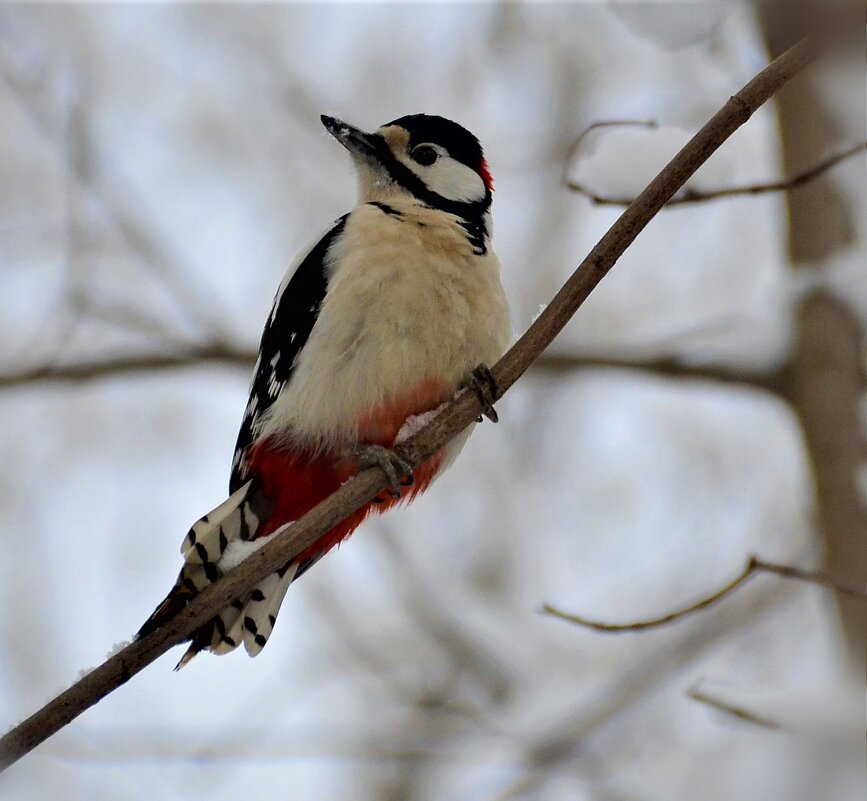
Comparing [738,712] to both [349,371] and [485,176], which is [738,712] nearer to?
[349,371]

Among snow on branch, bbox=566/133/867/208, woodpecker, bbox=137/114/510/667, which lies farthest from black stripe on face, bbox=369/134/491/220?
snow on branch, bbox=566/133/867/208

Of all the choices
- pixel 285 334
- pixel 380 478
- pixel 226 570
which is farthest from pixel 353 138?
pixel 226 570

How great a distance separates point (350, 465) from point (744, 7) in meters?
2.30

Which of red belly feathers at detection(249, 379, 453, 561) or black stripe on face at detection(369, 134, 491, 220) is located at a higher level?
black stripe on face at detection(369, 134, 491, 220)

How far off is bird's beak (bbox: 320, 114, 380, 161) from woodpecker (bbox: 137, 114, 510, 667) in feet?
1.02

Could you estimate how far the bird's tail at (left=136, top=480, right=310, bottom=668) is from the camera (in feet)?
10.3

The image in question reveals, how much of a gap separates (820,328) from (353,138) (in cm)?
201

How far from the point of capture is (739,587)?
9.31 feet

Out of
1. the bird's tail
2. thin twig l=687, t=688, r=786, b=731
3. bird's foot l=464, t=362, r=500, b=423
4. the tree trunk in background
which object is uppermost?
the tree trunk in background

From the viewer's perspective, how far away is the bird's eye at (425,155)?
164 inches

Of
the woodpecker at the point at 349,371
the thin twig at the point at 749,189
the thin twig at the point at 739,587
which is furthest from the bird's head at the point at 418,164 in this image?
the thin twig at the point at 739,587

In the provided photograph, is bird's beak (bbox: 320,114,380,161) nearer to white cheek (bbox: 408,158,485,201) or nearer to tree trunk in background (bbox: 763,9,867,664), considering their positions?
white cheek (bbox: 408,158,485,201)

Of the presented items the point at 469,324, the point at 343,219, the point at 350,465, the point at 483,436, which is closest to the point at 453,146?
the point at 343,219

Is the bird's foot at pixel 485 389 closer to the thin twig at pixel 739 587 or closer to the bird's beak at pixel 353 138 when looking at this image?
the thin twig at pixel 739 587
